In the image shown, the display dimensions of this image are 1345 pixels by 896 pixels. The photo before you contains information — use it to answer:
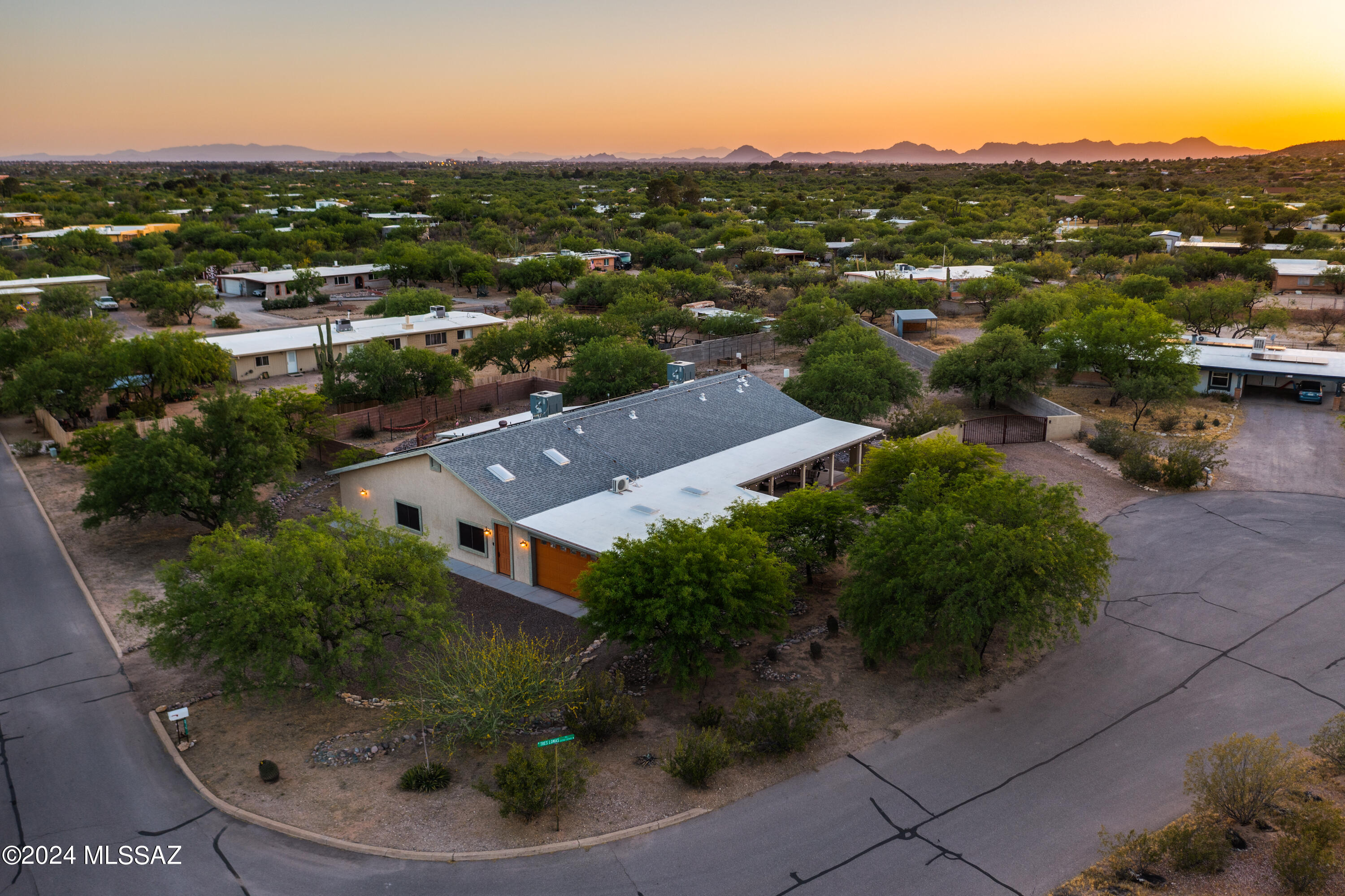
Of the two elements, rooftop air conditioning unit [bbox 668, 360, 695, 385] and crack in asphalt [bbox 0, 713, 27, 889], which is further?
rooftop air conditioning unit [bbox 668, 360, 695, 385]

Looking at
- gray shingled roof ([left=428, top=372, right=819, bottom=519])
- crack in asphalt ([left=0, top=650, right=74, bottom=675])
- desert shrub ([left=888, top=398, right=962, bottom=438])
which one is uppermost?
gray shingled roof ([left=428, top=372, right=819, bottom=519])

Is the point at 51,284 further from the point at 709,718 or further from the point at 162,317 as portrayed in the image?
the point at 709,718

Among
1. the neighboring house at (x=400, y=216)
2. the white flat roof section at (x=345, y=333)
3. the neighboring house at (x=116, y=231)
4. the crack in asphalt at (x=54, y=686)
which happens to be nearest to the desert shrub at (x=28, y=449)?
the white flat roof section at (x=345, y=333)

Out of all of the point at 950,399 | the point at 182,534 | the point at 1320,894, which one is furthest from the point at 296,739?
the point at 950,399

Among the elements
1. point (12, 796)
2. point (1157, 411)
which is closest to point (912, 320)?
→ point (1157, 411)

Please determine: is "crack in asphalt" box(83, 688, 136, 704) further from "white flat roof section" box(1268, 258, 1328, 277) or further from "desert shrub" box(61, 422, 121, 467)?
"white flat roof section" box(1268, 258, 1328, 277)

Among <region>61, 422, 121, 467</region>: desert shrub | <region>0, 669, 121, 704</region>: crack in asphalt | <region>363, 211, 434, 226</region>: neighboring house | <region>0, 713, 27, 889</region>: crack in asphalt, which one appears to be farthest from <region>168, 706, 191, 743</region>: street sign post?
<region>363, 211, 434, 226</region>: neighboring house

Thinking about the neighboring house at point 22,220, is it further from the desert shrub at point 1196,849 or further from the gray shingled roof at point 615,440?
the desert shrub at point 1196,849
